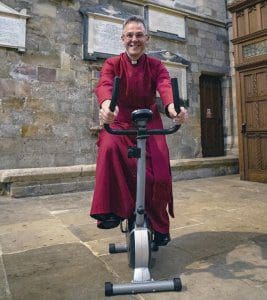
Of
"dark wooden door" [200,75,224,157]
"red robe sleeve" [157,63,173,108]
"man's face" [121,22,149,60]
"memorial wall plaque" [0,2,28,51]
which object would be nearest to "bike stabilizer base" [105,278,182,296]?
"red robe sleeve" [157,63,173,108]

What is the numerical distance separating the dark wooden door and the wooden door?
2.02 m

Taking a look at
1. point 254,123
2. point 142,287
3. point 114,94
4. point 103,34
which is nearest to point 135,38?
point 114,94

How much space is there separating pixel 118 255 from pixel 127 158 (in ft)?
2.36

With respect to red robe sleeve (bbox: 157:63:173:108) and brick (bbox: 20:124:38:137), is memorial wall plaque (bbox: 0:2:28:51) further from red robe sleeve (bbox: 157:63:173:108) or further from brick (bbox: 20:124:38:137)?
red robe sleeve (bbox: 157:63:173:108)

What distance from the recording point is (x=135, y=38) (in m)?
1.66

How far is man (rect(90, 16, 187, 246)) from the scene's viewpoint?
64.6 inches

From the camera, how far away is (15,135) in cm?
484

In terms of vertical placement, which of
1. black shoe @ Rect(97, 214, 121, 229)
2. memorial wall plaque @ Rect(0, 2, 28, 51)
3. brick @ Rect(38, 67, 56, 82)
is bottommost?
black shoe @ Rect(97, 214, 121, 229)

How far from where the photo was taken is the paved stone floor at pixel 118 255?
1.47 meters

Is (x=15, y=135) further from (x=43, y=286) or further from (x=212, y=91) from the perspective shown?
(x=212, y=91)

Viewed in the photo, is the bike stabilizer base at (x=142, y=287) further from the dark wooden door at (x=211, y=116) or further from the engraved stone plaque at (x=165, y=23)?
the dark wooden door at (x=211, y=116)

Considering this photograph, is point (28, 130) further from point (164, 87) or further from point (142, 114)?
point (142, 114)

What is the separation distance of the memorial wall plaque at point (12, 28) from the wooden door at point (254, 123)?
12.8 feet

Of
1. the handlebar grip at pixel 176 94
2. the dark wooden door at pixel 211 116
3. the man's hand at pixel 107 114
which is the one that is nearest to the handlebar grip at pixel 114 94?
the man's hand at pixel 107 114
